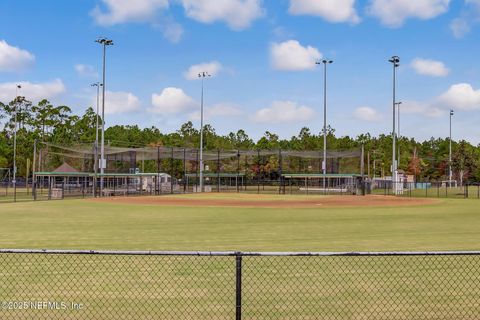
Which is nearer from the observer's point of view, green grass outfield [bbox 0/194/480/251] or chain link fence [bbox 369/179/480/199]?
green grass outfield [bbox 0/194/480/251]

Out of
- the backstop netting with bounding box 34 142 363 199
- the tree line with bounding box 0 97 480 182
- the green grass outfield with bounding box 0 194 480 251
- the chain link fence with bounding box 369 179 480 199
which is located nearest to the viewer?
the green grass outfield with bounding box 0 194 480 251

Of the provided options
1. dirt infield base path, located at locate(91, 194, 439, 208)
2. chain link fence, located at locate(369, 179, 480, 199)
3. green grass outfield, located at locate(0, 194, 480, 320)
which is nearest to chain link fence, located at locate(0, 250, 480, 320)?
green grass outfield, located at locate(0, 194, 480, 320)

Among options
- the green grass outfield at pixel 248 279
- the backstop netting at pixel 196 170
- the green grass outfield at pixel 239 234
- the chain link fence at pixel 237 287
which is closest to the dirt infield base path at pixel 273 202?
the backstop netting at pixel 196 170

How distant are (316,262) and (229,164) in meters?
115

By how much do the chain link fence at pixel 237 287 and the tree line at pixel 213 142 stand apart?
80238mm

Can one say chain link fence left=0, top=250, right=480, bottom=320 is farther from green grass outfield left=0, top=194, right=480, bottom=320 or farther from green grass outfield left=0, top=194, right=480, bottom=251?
green grass outfield left=0, top=194, right=480, bottom=251

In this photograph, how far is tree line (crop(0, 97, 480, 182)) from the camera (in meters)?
110

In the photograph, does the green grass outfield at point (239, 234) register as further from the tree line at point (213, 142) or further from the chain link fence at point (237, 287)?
the tree line at point (213, 142)

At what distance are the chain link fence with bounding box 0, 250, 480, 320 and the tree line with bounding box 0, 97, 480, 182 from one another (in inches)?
3159

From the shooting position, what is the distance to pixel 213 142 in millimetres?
148375

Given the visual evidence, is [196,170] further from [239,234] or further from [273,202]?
[239,234]

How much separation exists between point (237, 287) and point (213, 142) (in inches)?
5594

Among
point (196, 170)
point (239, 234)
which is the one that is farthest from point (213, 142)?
point (239, 234)

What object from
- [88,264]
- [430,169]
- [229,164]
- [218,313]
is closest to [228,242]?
[88,264]
